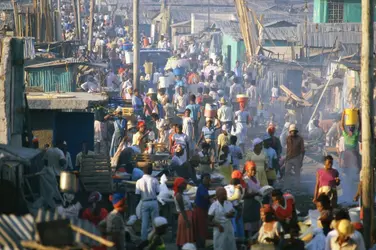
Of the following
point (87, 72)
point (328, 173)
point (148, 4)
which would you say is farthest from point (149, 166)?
point (148, 4)

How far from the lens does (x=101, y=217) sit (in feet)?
50.2

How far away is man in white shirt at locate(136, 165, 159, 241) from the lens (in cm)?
1691

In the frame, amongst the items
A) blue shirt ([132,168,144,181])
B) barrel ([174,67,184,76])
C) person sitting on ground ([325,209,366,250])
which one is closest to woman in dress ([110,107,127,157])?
blue shirt ([132,168,144,181])

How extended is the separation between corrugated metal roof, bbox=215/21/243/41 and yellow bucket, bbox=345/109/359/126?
29221 mm

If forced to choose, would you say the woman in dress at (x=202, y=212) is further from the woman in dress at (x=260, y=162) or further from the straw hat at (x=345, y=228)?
the straw hat at (x=345, y=228)

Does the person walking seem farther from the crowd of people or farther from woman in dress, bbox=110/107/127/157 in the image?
woman in dress, bbox=110/107/127/157

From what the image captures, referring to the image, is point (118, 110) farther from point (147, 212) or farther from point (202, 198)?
point (202, 198)

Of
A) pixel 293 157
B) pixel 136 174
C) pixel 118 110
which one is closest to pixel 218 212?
pixel 136 174

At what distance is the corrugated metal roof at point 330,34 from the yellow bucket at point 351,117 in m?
22.4

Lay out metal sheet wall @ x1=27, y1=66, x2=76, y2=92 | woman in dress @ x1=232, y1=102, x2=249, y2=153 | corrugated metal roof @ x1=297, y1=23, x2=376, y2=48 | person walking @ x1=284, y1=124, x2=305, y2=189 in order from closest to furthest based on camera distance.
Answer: person walking @ x1=284, y1=124, x2=305, y2=189 < woman in dress @ x1=232, y1=102, x2=249, y2=153 < metal sheet wall @ x1=27, y1=66, x2=76, y2=92 < corrugated metal roof @ x1=297, y1=23, x2=376, y2=48

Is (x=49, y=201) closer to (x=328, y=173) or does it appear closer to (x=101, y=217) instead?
(x=101, y=217)

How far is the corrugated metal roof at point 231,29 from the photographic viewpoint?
52006 mm

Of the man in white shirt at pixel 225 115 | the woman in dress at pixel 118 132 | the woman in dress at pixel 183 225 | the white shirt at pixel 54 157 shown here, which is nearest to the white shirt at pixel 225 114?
the man in white shirt at pixel 225 115

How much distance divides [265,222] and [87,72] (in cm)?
2159
